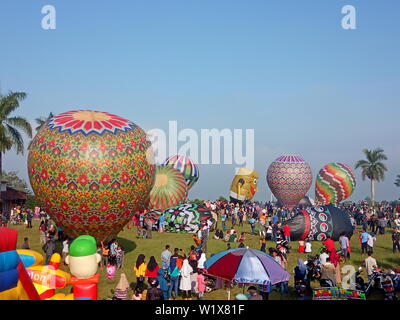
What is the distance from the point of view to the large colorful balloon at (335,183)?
49.6m

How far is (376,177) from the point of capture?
7588cm

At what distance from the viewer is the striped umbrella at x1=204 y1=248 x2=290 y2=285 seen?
36.0ft

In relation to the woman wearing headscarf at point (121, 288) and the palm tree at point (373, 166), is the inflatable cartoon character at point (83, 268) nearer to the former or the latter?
the woman wearing headscarf at point (121, 288)

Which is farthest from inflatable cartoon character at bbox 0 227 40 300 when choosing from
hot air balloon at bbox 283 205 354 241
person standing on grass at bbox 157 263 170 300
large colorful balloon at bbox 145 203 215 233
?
large colorful balloon at bbox 145 203 215 233

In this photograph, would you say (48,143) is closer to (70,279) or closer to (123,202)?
(123,202)

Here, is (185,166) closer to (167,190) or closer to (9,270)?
(167,190)

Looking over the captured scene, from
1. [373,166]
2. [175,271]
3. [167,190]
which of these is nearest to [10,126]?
[167,190]

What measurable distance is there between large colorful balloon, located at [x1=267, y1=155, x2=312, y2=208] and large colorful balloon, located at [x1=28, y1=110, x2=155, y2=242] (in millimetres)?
30322

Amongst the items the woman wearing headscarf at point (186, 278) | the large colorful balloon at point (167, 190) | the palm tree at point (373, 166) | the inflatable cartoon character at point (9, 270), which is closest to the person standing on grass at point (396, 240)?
the woman wearing headscarf at point (186, 278)

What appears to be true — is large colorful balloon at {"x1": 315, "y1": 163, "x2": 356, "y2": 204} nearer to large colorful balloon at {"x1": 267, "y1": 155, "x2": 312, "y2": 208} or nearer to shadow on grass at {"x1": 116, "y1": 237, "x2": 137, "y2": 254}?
large colorful balloon at {"x1": 267, "y1": 155, "x2": 312, "y2": 208}

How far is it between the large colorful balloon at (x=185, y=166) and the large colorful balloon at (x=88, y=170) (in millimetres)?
27401

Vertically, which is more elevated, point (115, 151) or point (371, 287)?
point (115, 151)
